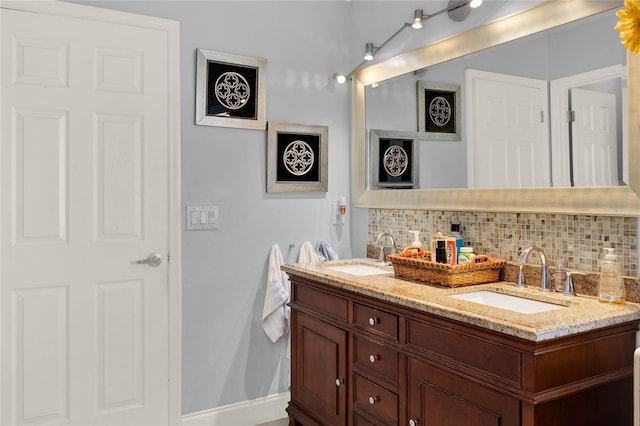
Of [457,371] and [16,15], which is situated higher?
[16,15]

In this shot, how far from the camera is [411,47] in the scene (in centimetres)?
258

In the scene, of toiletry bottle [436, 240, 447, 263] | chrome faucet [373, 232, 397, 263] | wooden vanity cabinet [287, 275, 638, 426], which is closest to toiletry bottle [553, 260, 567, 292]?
wooden vanity cabinet [287, 275, 638, 426]

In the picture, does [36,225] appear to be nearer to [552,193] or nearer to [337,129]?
[337,129]

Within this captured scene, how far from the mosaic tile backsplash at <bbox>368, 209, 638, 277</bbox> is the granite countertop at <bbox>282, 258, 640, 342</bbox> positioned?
0.14m

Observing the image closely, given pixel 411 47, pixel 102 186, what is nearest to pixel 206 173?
pixel 102 186

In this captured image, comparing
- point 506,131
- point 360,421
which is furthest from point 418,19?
point 360,421

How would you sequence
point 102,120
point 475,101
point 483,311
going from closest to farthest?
point 483,311, point 475,101, point 102,120

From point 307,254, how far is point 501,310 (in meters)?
1.50

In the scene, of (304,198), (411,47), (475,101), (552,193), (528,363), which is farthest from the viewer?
(304,198)

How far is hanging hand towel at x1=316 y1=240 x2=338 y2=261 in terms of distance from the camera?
2.95m

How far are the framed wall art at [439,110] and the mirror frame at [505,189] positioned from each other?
133 millimetres

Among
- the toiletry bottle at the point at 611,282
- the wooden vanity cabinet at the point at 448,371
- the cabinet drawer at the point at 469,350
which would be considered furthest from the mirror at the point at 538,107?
the cabinet drawer at the point at 469,350

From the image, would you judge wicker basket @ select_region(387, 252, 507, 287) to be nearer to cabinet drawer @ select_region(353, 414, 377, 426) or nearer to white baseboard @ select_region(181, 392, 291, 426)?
cabinet drawer @ select_region(353, 414, 377, 426)

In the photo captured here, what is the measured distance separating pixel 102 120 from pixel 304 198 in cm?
116
